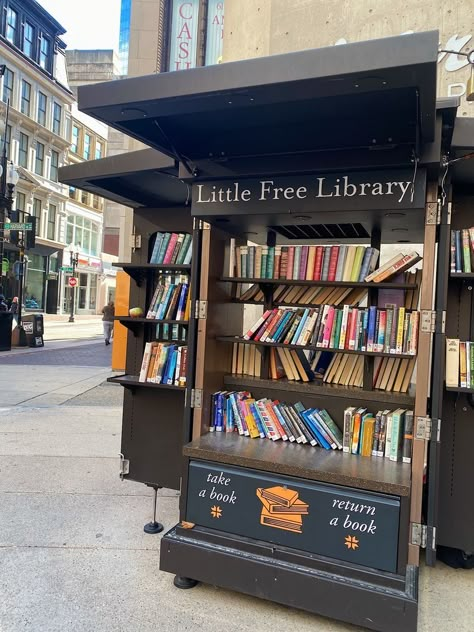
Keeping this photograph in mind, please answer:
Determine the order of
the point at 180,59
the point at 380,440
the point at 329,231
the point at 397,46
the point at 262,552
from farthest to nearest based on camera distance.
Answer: the point at 180,59 → the point at 329,231 → the point at 380,440 → the point at 262,552 → the point at 397,46

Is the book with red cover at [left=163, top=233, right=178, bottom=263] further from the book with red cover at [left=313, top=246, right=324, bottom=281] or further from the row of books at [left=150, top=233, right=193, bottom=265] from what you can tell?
the book with red cover at [left=313, top=246, right=324, bottom=281]

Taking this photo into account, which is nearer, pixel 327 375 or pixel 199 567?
pixel 199 567

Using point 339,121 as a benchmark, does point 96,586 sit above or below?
below

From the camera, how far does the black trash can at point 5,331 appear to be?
14062 mm

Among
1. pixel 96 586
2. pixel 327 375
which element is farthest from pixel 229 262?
pixel 96 586

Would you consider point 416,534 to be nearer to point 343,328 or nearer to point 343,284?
point 343,328

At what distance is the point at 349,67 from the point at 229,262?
1875 mm

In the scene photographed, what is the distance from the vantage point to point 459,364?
2834 millimetres

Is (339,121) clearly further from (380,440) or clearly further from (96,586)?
(96,586)

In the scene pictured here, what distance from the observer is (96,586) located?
285 cm

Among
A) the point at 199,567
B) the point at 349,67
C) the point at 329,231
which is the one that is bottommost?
the point at 199,567

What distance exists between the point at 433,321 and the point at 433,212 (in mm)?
599

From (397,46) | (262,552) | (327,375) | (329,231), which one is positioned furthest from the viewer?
(329,231)

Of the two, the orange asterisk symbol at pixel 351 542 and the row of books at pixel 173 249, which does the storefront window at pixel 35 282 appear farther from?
the orange asterisk symbol at pixel 351 542
